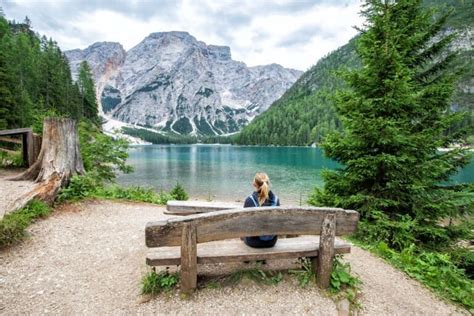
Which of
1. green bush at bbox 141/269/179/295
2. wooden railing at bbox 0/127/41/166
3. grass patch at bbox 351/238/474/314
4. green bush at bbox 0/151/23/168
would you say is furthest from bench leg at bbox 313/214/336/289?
green bush at bbox 0/151/23/168

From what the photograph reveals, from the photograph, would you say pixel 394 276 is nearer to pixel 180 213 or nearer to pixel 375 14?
pixel 180 213

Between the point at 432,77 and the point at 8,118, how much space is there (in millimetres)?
32883

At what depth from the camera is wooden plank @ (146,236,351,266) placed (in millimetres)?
3295

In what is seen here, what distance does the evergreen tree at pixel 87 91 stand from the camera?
2458 inches

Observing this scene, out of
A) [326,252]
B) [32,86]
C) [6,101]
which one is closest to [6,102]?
[6,101]

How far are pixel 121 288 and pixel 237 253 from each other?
1858mm

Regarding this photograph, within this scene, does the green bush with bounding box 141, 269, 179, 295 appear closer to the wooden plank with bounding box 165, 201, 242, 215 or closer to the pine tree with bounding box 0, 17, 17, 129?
the wooden plank with bounding box 165, 201, 242, 215

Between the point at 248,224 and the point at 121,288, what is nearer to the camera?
the point at 248,224

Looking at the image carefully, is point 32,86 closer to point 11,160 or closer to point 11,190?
point 11,160

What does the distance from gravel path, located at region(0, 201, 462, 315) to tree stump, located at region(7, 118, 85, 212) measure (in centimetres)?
202

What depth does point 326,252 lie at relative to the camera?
11.5 ft

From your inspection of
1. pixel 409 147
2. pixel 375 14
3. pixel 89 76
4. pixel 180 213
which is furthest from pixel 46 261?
pixel 89 76

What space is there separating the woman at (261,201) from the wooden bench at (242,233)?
9 centimetres

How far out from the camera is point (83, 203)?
7.25 meters
